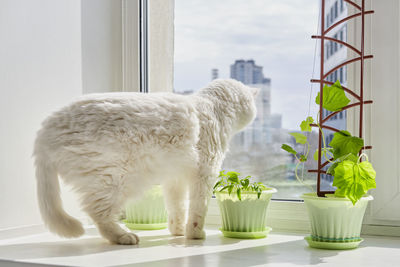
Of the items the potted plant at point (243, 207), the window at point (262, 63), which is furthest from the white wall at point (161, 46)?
the potted plant at point (243, 207)

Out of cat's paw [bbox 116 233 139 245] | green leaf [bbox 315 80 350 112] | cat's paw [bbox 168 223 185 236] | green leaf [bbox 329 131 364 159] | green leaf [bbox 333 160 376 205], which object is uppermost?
green leaf [bbox 315 80 350 112]

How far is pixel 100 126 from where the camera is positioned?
1238mm

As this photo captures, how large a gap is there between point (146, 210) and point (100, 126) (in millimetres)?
479

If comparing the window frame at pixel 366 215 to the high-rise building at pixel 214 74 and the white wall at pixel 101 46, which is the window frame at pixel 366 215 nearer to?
the high-rise building at pixel 214 74

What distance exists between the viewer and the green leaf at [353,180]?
1.22 metres

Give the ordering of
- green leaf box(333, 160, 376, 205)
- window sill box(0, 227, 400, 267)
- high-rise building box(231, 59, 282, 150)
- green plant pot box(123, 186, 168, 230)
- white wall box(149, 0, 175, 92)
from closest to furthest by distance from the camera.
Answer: window sill box(0, 227, 400, 267), green leaf box(333, 160, 376, 205), green plant pot box(123, 186, 168, 230), high-rise building box(231, 59, 282, 150), white wall box(149, 0, 175, 92)

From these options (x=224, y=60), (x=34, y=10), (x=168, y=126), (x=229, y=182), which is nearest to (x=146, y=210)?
(x=229, y=182)

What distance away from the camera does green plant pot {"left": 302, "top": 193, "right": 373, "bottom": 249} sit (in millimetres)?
1267

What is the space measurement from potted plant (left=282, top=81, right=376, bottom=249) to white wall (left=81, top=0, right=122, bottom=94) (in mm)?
865

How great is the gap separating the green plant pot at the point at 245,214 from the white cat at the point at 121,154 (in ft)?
0.28

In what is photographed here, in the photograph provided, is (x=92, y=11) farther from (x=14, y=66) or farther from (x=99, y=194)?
(x=99, y=194)

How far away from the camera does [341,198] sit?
4.17 ft

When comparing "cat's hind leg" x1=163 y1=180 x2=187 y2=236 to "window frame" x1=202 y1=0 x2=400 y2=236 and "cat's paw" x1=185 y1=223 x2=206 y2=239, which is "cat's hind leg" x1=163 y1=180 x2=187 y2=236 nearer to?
"cat's paw" x1=185 y1=223 x2=206 y2=239

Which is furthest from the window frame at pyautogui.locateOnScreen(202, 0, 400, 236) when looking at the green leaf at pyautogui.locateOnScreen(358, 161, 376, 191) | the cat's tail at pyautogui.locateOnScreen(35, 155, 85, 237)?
the cat's tail at pyautogui.locateOnScreen(35, 155, 85, 237)
